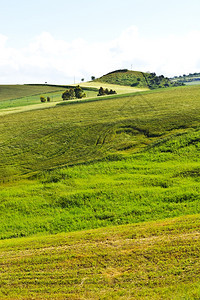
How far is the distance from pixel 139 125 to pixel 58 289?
41969mm

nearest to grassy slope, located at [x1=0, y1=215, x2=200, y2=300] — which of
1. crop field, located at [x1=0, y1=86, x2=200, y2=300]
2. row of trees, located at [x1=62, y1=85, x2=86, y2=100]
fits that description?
crop field, located at [x1=0, y1=86, x2=200, y2=300]

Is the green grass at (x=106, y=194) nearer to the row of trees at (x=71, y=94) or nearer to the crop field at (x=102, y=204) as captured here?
the crop field at (x=102, y=204)

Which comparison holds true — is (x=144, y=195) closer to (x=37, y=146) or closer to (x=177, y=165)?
(x=177, y=165)

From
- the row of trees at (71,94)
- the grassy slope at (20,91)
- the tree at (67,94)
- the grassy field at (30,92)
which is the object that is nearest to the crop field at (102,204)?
the tree at (67,94)

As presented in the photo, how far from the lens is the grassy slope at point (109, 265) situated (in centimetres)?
1739

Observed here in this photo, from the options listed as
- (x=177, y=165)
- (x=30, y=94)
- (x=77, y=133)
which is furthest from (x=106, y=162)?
(x=30, y=94)

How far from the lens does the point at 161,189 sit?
35312 mm

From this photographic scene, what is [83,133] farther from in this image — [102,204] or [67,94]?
[67,94]

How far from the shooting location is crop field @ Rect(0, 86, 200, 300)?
1852 centimetres

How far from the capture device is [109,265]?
20.0m

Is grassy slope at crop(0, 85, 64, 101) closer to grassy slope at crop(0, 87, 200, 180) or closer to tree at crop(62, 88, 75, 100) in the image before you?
tree at crop(62, 88, 75, 100)

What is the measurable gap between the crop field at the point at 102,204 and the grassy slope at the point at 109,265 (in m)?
0.07

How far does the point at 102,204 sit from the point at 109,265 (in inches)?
539

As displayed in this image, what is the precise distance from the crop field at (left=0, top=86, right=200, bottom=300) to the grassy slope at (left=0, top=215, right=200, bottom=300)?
0.07 m
